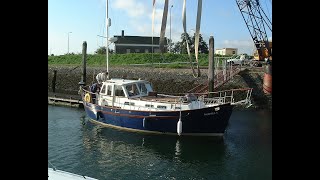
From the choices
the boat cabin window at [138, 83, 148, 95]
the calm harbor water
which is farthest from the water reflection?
the boat cabin window at [138, 83, 148, 95]

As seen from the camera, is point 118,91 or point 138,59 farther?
point 138,59

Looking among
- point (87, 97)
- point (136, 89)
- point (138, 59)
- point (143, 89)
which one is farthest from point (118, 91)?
point (138, 59)

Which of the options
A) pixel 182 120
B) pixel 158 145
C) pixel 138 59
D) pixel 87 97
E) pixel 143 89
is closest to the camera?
pixel 158 145

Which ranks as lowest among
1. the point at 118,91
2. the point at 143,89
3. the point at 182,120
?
the point at 182,120

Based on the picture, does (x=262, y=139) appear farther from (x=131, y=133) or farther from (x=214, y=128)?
(x=131, y=133)

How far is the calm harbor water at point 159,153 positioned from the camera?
12547 mm

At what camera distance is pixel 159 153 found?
1517 cm

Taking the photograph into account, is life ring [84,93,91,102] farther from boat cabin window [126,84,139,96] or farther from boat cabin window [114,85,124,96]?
boat cabin window [126,84,139,96]

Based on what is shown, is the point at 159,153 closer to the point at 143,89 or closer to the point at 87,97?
the point at 143,89

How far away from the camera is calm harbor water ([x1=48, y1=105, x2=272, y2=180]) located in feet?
41.2

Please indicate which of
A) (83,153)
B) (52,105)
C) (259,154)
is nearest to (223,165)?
(259,154)
